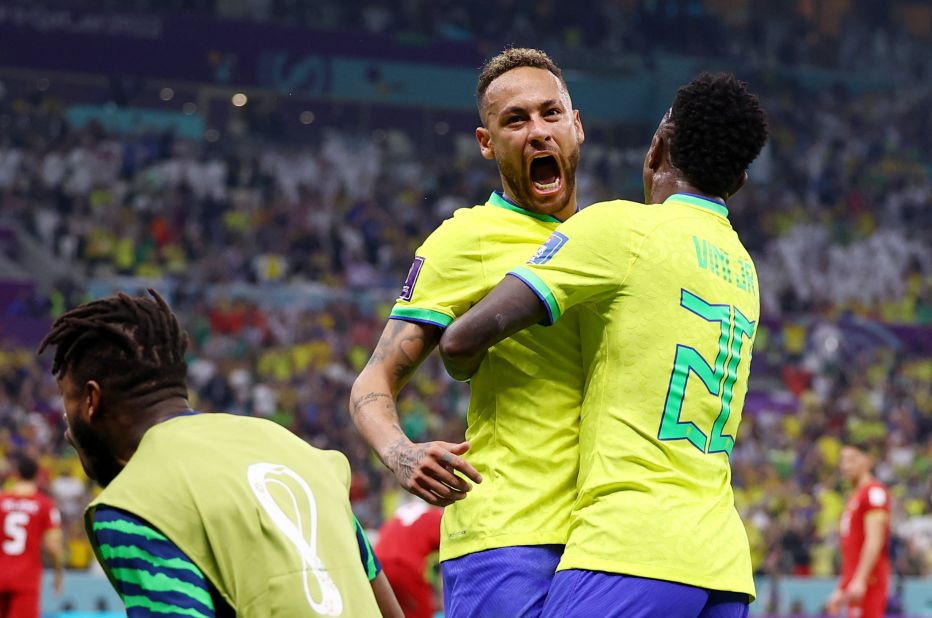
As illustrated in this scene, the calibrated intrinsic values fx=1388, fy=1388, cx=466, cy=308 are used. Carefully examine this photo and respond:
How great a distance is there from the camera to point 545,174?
3.74 metres

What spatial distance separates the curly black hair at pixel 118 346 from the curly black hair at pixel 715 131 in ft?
4.38

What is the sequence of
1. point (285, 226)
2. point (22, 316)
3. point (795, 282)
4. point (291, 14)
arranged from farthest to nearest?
point (291, 14), point (795, 282), point (285, 226), point (22, 316)

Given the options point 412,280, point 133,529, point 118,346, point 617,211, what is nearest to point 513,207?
point 412,280

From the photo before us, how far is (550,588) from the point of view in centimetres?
322

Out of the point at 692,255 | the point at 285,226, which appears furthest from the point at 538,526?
the point at 285,226

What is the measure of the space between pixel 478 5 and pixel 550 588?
26219mm

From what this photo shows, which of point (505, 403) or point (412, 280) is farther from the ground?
point (412, 280)

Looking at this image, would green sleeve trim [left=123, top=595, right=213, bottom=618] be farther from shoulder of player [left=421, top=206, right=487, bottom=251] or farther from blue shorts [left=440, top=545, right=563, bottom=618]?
shoulder of player [left=421, top=206, right=487, bottom=251]

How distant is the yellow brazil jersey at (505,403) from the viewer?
3.32 meters

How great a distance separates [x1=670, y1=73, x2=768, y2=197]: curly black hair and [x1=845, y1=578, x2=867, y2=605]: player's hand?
7.54 meters

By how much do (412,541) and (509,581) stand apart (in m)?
5.04

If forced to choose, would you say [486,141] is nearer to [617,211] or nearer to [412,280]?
[412,280]

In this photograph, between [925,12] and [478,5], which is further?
[925,12]

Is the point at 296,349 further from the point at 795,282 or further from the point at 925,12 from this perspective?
the point at 925,12
